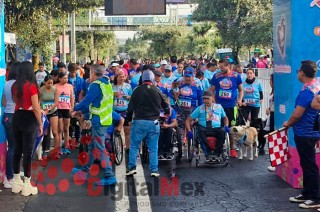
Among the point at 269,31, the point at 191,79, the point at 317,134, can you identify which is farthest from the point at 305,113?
the point at 269,31

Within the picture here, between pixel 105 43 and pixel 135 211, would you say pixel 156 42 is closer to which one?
pixel 105 43

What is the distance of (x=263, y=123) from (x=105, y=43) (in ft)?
201

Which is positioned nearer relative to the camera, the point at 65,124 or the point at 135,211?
the point at 135,211

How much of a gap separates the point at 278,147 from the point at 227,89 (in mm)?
3664

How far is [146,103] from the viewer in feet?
29.8

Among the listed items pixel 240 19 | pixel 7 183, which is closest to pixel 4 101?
pixel 7 183

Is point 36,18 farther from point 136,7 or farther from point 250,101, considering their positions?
point 250,101

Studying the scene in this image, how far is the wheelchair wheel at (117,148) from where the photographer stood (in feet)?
33.9

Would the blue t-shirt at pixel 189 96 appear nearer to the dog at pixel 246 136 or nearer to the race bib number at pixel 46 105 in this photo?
the dog at pixel 246 136

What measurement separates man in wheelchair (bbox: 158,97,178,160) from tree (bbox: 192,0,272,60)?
21.8 meters

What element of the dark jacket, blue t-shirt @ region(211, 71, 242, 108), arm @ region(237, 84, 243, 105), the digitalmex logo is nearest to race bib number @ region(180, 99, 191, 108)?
blue t-shirt @ region(211, 71, 242, 108)

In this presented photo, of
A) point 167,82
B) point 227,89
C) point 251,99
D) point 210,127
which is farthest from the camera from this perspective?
point 167,82

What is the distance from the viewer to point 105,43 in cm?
7212

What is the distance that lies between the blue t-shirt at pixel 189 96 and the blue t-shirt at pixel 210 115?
1.34 metres
